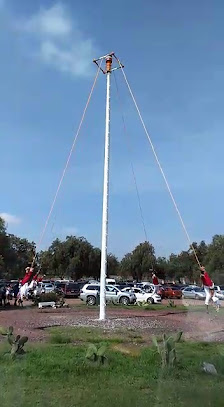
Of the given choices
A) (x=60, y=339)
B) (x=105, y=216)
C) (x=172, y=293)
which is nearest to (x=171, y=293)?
(x=172, y=293)

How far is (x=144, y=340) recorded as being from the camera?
17.4m

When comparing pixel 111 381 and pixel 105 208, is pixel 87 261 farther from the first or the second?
pixel 111 381

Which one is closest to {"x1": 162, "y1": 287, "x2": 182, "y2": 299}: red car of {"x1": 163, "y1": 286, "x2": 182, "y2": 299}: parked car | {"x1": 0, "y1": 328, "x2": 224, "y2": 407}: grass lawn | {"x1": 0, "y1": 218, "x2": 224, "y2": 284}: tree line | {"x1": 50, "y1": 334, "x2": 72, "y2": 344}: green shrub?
{"x1": 163, "y1": 286, "x2": 182, "y2": 299}: parked car

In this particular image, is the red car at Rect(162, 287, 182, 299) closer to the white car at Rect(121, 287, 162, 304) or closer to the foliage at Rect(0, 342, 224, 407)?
the white car at Rect(121, 287, 162, 304)

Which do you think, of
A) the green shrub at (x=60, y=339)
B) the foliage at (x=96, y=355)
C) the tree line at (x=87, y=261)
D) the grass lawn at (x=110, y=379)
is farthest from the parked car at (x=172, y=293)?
the foliage at (x=96, y=355)

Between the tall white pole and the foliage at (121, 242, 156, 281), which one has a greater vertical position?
the foliage at (121, 242, 156, 281)

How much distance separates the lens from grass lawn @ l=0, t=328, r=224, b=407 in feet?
26.3

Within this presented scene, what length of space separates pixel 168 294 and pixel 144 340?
44422 mm

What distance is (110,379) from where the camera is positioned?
10398mm

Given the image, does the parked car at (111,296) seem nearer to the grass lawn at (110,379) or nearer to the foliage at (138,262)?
the grass lawn at (110,379)

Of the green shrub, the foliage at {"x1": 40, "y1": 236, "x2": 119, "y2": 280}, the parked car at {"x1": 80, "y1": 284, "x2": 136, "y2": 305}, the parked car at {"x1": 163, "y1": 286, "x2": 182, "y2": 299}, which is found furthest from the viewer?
the foliage at {"x1": 40, "y1": 236, "x2": 119, "y2": 280}

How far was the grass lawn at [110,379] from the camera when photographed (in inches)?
316

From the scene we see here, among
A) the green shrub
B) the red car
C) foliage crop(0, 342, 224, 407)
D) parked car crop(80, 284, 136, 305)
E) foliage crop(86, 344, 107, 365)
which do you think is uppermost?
the red car

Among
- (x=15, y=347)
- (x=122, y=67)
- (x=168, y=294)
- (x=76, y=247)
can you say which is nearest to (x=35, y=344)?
(x=15, y=347)
